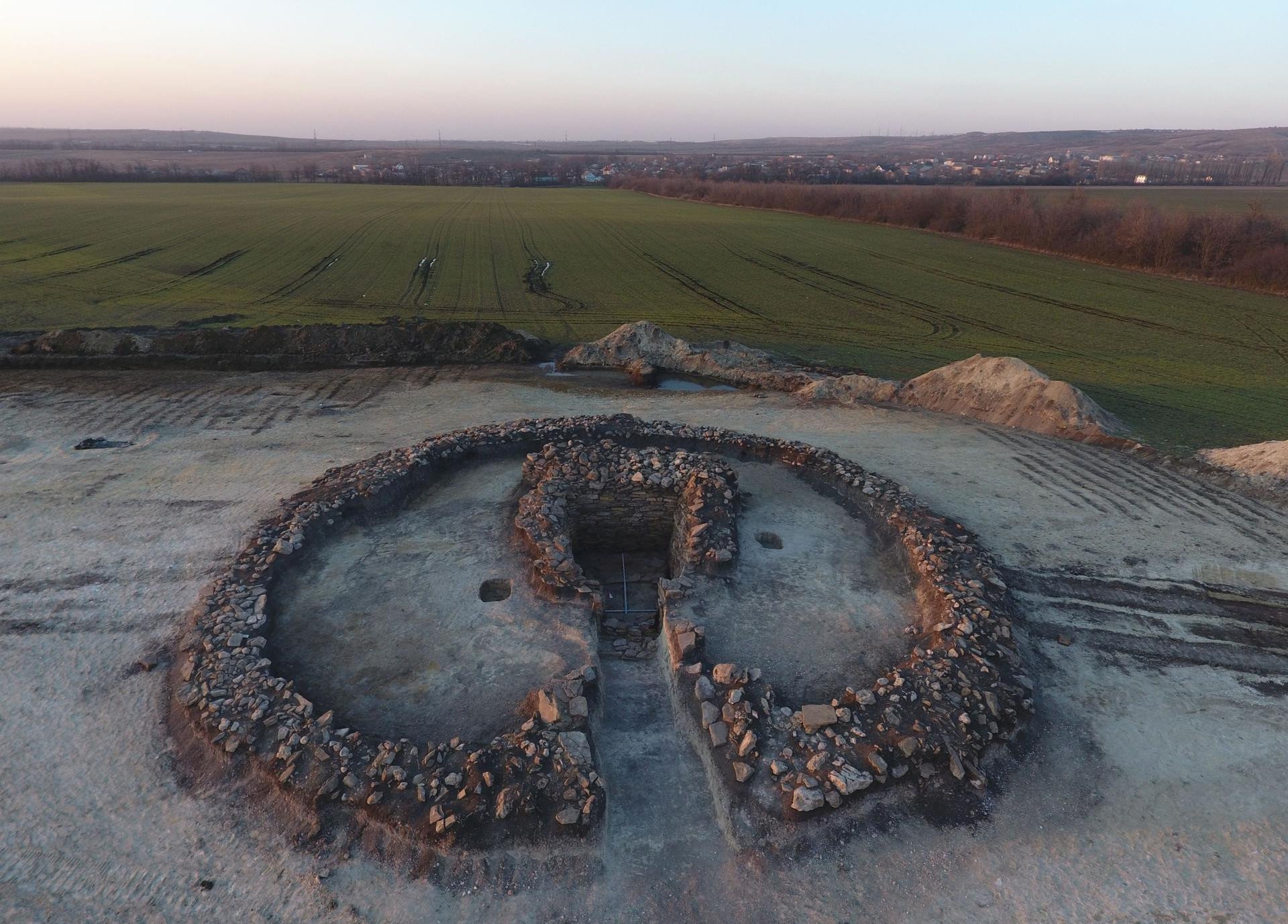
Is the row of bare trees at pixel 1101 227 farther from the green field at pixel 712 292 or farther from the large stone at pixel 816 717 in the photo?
the large stone at pixel 816 717

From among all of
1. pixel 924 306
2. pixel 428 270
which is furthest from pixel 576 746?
pixel 428 270

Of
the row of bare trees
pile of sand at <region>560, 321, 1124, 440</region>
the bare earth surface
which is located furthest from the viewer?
the row of bare trees

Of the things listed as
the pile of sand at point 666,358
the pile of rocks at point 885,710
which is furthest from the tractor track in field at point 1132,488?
the pile of sand at point 666,358

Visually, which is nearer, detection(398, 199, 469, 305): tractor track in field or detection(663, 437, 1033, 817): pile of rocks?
detection(663, 437, 1033, 817): pile of rocks

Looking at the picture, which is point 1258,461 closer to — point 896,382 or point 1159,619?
point 1159,619

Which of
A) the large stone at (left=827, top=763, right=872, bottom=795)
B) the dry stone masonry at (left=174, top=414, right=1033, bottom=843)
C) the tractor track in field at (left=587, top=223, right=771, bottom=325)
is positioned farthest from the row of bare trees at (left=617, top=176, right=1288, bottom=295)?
the large stone at (left=827, top=763, right=872, bottom=795)

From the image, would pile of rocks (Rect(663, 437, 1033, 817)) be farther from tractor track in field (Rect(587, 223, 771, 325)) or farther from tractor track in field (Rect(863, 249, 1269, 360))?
tractor track in field (Rect(863, 249, 1269, 360))
